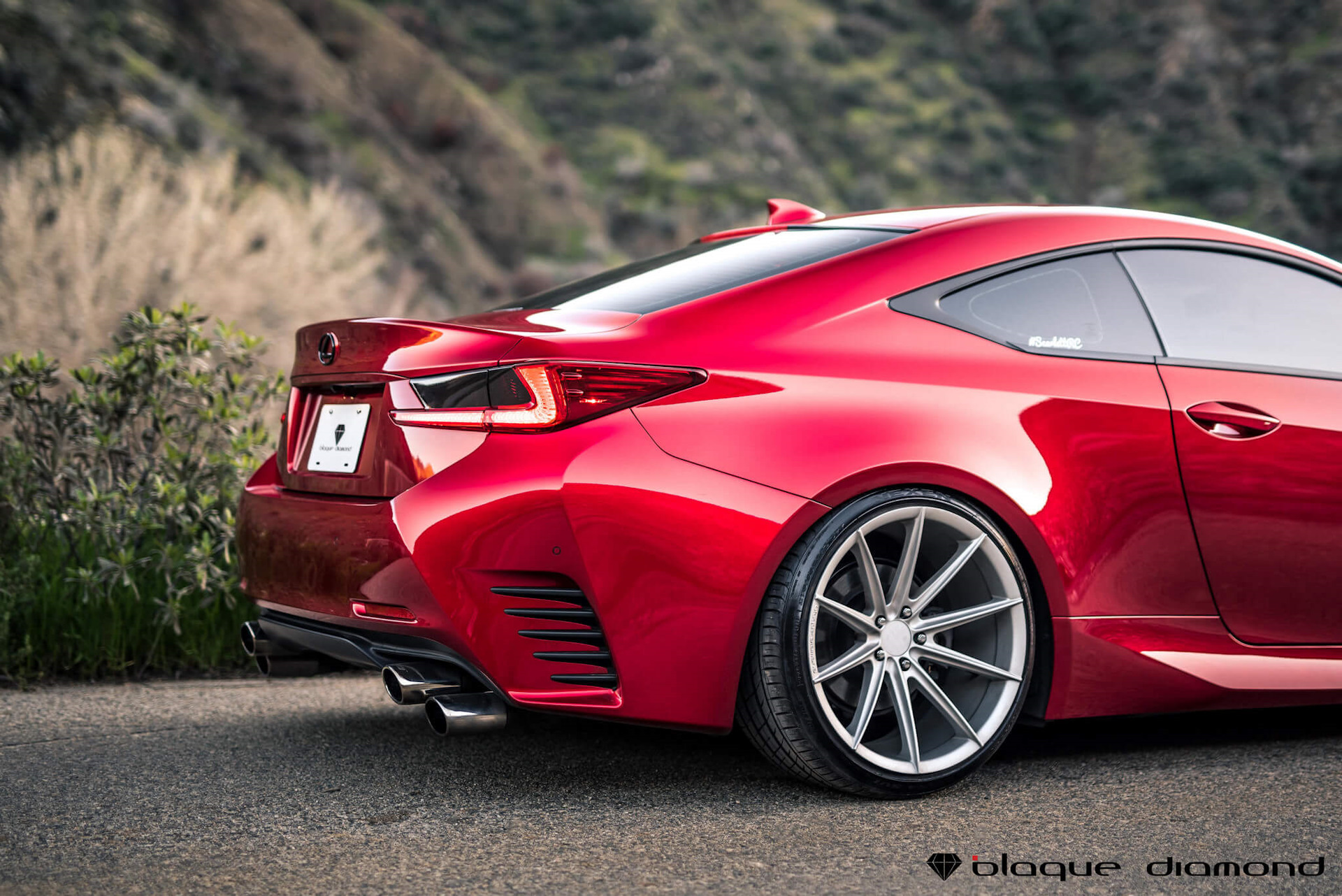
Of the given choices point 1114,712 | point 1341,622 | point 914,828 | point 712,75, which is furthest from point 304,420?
point 712,75

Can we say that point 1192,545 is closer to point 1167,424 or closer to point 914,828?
point 1167,424

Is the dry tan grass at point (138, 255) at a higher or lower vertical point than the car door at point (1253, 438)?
higher

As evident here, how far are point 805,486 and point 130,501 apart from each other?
3.25 metres

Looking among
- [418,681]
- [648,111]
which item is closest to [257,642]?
[418,681]

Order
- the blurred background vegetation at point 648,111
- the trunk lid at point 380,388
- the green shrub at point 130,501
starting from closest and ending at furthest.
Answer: the trunk lid at point 380,388 < the green shrub at point 130,501 < the blurred background vegetation at point 648,111

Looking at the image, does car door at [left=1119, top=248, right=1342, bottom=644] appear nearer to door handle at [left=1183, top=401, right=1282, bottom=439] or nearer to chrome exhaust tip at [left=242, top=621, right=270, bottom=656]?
door handle at [left=1183, top=401, right=1282, bottom=439]

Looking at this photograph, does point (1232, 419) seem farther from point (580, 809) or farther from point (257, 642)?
point (257, 642)

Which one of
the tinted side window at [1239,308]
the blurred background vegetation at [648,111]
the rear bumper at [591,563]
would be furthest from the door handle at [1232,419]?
the blurred background vegetation at [648,111]

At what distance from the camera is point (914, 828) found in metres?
3.07

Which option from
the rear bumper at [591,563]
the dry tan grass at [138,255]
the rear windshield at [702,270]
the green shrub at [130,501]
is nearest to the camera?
the rear bumper at [591,563]

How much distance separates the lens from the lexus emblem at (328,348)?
11.1 ft

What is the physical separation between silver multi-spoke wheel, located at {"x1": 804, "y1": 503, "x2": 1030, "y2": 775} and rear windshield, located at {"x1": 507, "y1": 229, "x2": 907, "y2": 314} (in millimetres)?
706

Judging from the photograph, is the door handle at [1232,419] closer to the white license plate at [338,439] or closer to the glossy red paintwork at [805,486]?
the glossy red paintwork at [805,486]

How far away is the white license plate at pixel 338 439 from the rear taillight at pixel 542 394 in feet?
0.80
